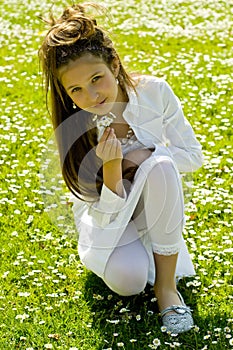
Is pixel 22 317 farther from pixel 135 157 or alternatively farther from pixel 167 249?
pixel 135 157

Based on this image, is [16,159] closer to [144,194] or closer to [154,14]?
[144,194]

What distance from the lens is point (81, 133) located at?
354cm

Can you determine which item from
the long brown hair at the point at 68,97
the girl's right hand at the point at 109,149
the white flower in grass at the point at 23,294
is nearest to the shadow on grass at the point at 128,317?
the white flower in grass at the point at 23,294

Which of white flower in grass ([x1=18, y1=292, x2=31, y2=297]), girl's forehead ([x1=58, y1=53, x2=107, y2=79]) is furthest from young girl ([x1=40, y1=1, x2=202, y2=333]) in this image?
white flower in grass ([x1=18, y1=292, x2=31, y2=297])

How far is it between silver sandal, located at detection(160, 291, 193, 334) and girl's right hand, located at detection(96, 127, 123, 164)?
2.30 ft

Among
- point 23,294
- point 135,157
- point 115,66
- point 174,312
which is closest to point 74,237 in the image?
point 23,294

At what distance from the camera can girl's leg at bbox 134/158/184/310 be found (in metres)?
3.32

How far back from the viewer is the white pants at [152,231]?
3.32 m

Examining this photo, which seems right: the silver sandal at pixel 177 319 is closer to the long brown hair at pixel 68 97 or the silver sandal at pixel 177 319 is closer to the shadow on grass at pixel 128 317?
the shadow on grass at pixel 128 317

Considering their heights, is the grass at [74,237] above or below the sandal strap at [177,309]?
below

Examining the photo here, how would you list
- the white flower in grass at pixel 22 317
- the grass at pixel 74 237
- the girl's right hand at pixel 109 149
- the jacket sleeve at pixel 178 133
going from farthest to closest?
the jacket sleeve at pixel 178 133
the white flower in grass at pixel 22 317
the grass at pixel 74 237
the girl's right hand at pixel 109 149

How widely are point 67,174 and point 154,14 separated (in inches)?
225

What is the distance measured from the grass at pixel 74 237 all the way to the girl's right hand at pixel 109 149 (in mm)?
658

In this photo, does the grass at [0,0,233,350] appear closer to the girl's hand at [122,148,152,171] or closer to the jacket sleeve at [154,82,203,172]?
the jacket sleeve at [154,82,203,172]
